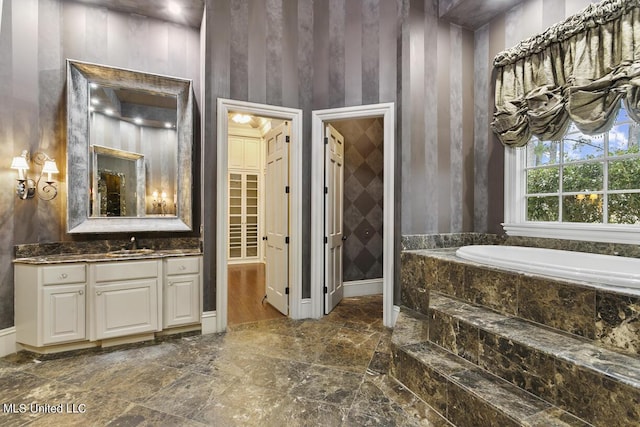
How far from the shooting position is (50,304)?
245 centimetres

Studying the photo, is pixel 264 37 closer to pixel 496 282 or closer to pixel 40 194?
pixel 40 194

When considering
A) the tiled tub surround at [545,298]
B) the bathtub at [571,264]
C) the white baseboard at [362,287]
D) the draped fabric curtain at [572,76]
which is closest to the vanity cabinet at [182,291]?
the white baseboard at [362,287]

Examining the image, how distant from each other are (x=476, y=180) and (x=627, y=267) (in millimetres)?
1625

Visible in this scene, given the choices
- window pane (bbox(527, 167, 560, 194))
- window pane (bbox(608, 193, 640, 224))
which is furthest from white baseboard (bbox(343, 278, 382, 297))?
window pane (bbox(608, 193, 640, 224))

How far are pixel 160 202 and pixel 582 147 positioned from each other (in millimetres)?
4245

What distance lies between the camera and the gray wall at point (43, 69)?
8.32 ft

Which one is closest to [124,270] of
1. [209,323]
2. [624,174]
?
[209,323]

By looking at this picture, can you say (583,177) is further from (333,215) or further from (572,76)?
(333,215)

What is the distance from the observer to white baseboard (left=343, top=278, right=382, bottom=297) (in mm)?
4293

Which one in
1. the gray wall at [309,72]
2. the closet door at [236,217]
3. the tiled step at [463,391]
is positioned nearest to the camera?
the tiled step at [463,391]

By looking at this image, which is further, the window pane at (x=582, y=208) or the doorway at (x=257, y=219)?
the doorway at (x=257, y=219)

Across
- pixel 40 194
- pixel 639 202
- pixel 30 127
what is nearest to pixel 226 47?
pixel 30 127

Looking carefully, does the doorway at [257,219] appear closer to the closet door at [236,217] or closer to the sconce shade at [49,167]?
the closet door at [236,217]

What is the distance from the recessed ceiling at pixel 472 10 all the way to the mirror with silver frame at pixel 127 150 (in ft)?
9.65
